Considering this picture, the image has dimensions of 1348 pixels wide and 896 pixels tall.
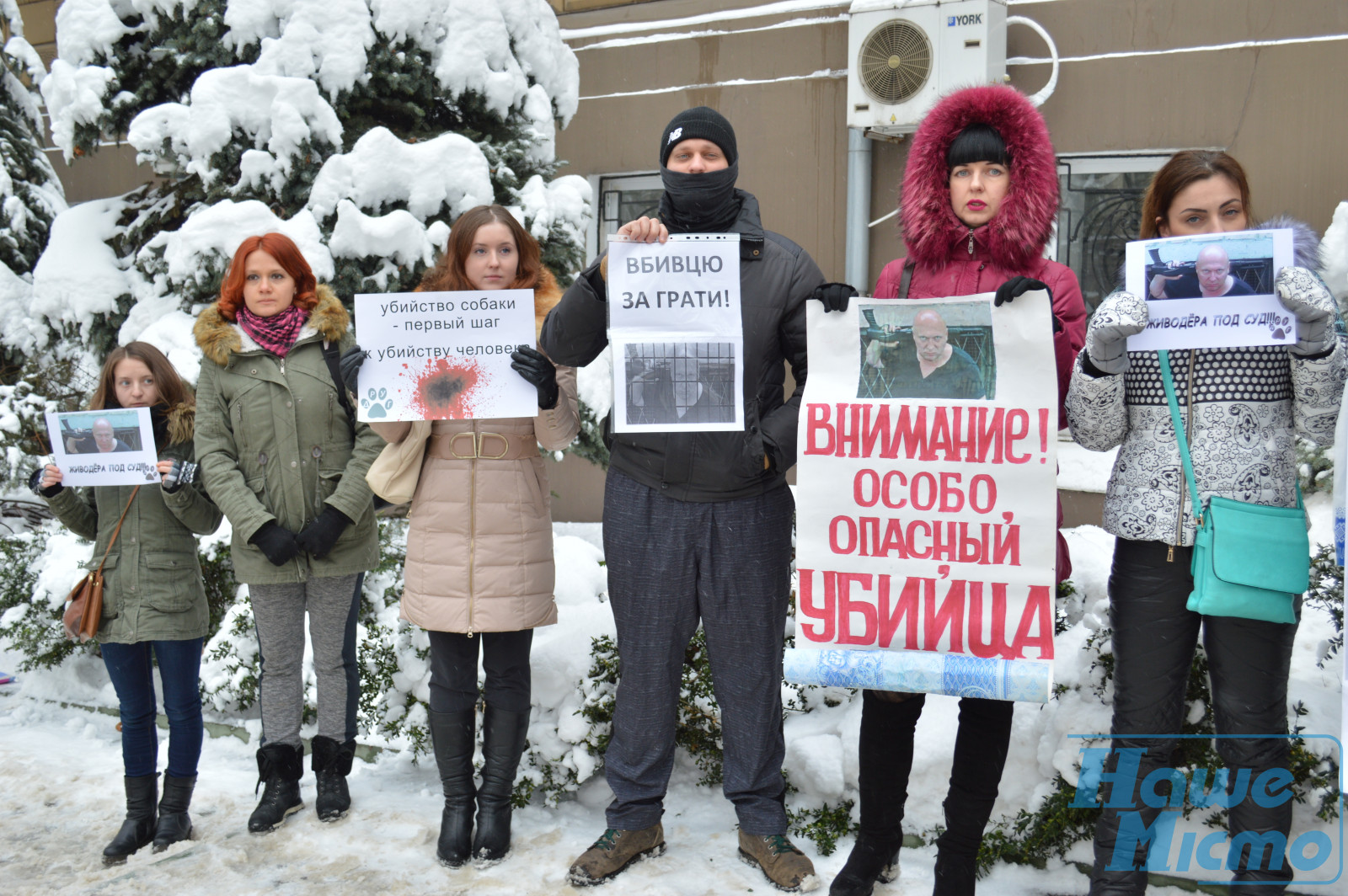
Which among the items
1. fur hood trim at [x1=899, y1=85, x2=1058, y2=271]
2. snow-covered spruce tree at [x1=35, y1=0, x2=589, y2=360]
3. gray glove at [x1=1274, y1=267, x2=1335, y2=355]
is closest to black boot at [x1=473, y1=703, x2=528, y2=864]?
fur hood trim at [x1=899, y1=85, x2=1058, y2=271]

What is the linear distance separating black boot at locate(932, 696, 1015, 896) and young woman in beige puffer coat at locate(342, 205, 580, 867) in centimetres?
143

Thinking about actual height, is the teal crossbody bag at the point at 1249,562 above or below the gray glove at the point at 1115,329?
below

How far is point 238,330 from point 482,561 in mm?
1226

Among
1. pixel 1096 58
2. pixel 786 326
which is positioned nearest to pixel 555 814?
pixel 786 326

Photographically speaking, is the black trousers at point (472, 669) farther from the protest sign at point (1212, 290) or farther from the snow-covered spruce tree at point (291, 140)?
the protest sign at point (1212, 290)

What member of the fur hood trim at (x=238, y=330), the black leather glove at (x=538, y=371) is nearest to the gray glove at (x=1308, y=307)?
the black leather glove at (x=538, y=371)

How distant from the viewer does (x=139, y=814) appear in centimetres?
389

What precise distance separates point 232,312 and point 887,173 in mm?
4760

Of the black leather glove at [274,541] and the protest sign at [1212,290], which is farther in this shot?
the black leather glove at [274,541]

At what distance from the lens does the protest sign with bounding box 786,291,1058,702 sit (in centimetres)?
291

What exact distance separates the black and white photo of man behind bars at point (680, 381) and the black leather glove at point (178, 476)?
1.64 meters

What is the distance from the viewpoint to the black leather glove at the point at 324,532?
380 cm

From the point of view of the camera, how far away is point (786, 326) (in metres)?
3.41

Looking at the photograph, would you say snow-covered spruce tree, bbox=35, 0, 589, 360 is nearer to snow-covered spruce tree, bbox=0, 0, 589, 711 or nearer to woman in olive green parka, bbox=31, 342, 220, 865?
snow-covered spruce tree, bbox=0, 0, 589, 711
